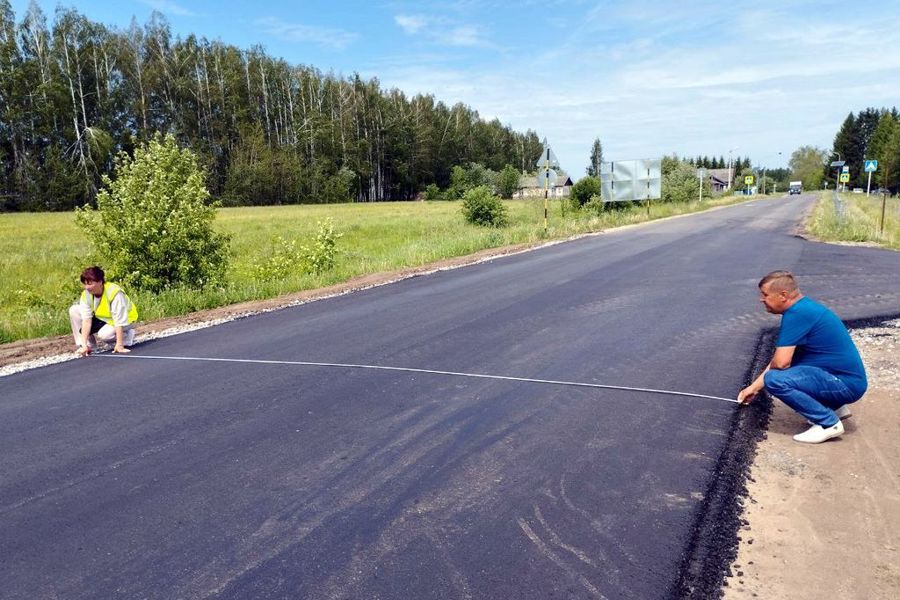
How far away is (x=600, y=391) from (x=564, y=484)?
1946 mm

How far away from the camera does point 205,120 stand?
222ft

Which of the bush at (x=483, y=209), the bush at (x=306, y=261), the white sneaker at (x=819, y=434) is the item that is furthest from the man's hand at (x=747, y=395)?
the bush at (x=483, y=209)

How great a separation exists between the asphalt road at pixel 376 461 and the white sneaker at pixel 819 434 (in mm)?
563

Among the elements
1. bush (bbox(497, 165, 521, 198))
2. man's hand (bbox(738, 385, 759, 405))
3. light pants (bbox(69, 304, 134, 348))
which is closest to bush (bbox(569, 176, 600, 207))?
light pants (bbox(69, 304, 134, 348))

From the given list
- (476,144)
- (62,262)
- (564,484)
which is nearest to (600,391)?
(564,484)

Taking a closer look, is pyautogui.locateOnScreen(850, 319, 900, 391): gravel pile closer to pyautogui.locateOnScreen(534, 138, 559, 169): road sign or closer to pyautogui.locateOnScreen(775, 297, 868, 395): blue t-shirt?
pyautogui.locateOnScreen(775, 297, 868, 395): blue t-shirt

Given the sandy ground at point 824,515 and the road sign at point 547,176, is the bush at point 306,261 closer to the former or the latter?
the road sign at point 547,176

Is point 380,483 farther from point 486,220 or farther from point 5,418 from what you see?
point 486,220

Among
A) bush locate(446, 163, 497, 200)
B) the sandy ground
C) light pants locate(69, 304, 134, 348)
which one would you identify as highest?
bush locate(446, 163, 497, 200)

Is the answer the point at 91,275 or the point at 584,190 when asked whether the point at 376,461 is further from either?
the point at 584,190

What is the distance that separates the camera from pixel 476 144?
4195 inches

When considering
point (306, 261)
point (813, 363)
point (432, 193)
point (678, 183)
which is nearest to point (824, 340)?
point (813, 363)

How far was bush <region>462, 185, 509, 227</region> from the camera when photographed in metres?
31.6

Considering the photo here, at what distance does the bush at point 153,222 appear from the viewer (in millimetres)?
12023
